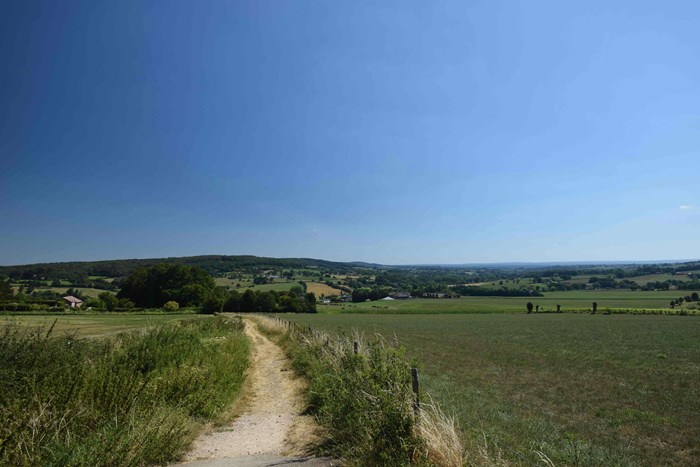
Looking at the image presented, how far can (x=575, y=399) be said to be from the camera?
515 inches

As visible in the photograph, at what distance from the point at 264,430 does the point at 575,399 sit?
35.5 ft

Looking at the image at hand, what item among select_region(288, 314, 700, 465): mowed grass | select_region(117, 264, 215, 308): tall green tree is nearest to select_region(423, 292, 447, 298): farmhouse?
select_region(117, 264, 215, 308): tall green tree

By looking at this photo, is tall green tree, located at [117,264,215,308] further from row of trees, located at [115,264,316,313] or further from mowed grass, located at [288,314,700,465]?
mowed grass, located at [288,314,700,465]

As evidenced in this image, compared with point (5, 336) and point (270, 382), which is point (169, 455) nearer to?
point (5, 336)

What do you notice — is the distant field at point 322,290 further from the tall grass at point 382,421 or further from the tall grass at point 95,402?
the tall grass at point 382,421

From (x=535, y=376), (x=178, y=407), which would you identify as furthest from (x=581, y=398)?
(x=178, y=407)

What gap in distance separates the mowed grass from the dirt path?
3.04 metres

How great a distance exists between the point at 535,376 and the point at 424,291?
13826 centimetres

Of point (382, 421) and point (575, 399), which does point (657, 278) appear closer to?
point (575, 399)

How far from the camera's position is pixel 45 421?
5613 millimetres

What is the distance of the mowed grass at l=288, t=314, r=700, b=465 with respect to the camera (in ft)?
25.8

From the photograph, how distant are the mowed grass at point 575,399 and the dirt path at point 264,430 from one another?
304 cm

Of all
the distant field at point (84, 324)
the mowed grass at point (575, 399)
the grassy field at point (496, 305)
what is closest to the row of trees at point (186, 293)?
the grassy field at point (496, 305)

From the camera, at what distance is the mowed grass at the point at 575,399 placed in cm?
788
